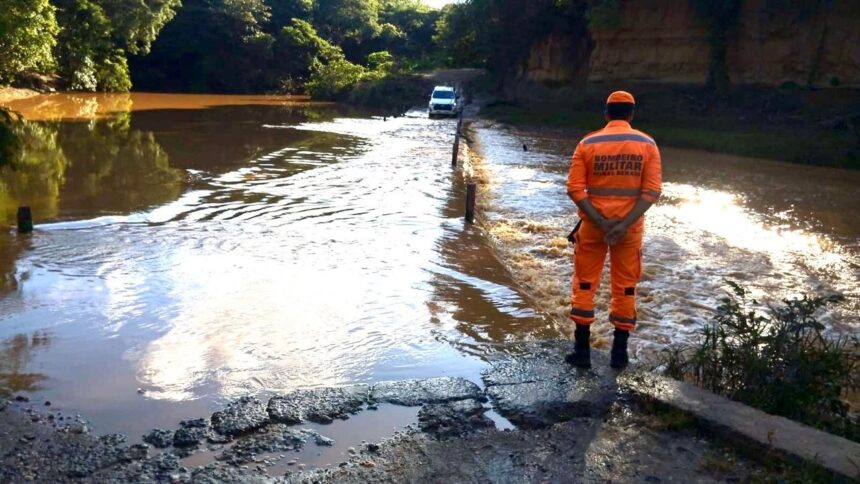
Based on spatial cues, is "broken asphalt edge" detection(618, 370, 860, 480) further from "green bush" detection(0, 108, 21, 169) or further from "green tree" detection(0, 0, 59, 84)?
"green tree" detection(0, 0, 59, 84)

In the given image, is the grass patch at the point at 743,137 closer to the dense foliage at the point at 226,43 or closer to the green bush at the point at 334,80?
the green bush at the point at 334,80

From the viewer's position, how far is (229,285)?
846cm

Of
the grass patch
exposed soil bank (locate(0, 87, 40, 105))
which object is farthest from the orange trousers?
exposed soil bank (locate(0, 87, 40, 105))

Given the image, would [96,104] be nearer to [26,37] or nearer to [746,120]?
[26,37]

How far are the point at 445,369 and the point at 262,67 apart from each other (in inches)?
2258

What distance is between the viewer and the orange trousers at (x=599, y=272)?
5.22 metres

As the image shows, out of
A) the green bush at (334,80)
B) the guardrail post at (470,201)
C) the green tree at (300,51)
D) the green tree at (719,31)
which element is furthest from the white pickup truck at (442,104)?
the guardrail post at (470,201)

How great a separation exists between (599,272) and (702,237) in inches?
324

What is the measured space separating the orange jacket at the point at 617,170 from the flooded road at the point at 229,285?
1773 mm

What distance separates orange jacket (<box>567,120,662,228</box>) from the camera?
16.9 feet

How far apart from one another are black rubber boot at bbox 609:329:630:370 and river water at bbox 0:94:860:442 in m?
1.11

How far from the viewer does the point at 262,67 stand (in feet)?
196

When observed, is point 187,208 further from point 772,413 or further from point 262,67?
point 262,67

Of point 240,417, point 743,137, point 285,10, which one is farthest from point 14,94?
point 240,417
